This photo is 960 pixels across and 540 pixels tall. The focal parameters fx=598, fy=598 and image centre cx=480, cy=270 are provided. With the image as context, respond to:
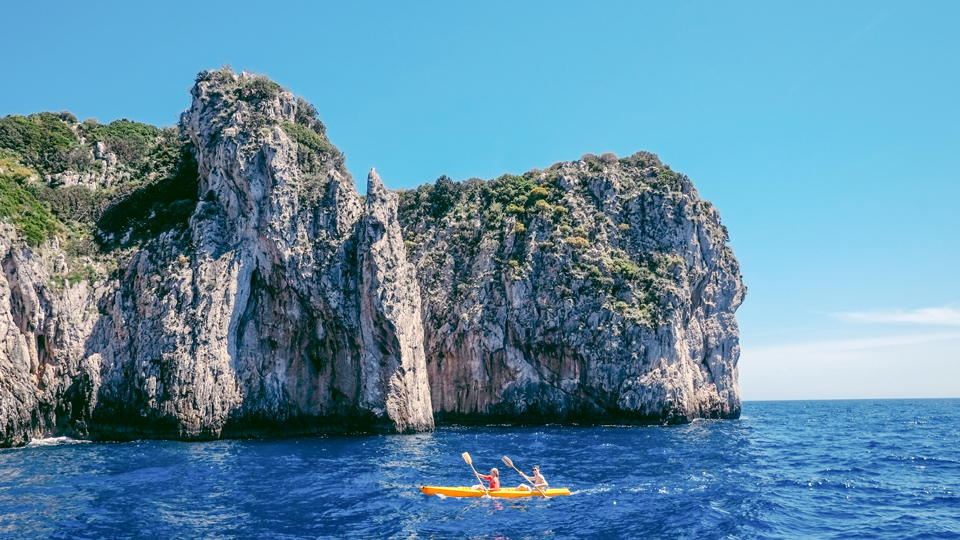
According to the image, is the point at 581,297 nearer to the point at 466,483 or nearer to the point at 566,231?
the point at 566,231

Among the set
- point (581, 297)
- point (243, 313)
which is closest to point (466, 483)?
point (243, 313)

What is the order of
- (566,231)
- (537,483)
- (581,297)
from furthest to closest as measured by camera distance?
(566,231)
(581,297)
(537,483)

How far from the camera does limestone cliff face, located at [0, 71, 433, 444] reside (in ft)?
126

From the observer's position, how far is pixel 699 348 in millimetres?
58656

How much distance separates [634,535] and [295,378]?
1303 inches

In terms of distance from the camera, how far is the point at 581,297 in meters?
55.5

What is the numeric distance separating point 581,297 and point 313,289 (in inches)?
968

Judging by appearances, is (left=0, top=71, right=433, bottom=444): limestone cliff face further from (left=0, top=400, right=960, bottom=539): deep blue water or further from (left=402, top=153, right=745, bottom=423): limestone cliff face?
(left=402, top=153, right=745, bottom=423): limestone cliff face

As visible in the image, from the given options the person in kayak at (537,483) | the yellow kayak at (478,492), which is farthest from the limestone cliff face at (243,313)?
the person in kayak at (537,483)

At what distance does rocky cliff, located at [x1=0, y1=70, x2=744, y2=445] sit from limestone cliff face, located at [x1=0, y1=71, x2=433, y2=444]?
0.48 feet

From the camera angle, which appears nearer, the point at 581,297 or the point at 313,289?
the point at 313,289

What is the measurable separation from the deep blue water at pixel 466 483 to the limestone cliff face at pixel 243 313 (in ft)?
11.8

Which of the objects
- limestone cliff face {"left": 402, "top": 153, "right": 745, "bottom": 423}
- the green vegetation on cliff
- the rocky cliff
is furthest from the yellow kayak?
the green vegetation on cliff

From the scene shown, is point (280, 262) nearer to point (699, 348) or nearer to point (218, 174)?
point (218, 174)
